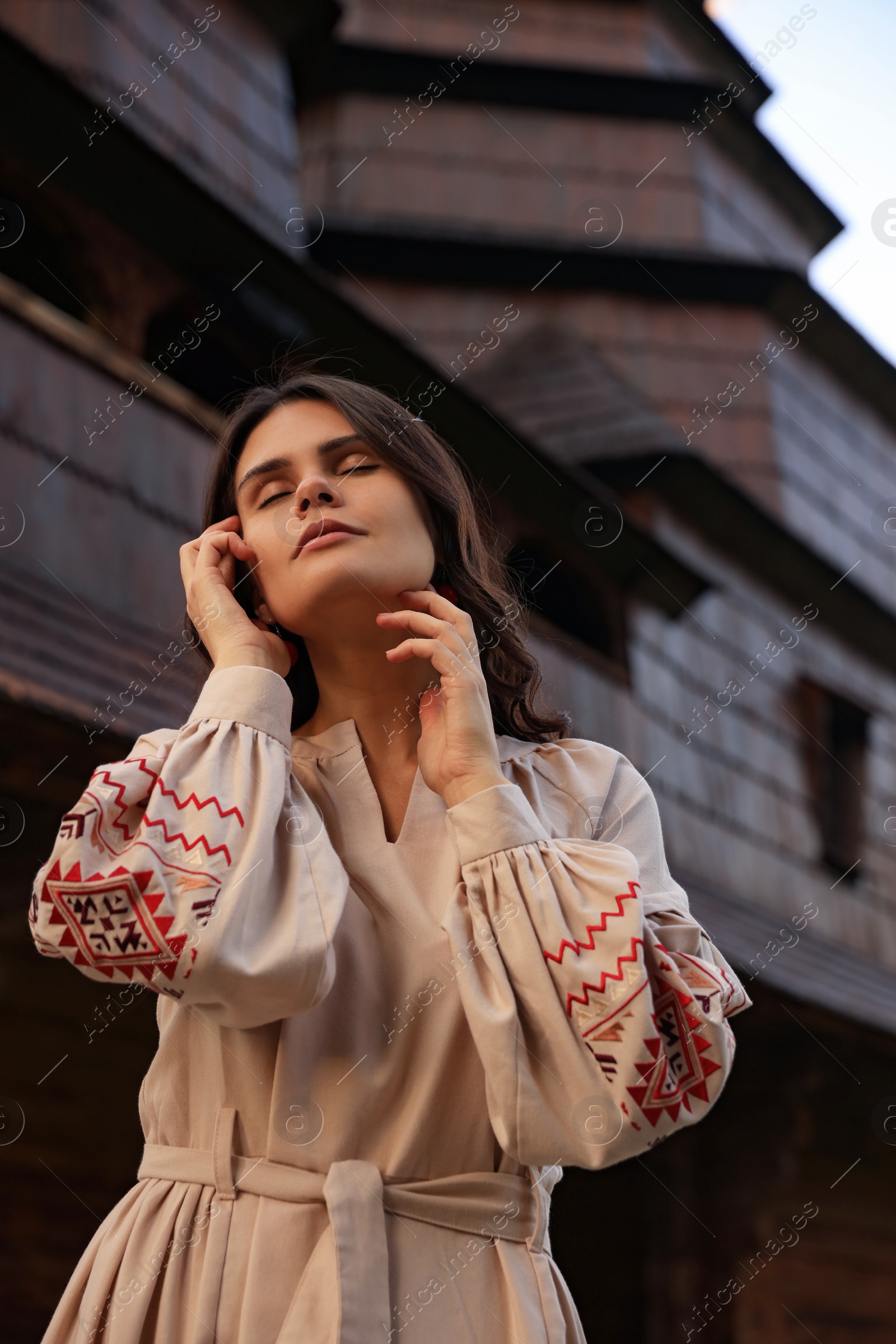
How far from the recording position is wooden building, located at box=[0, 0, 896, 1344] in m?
5.23

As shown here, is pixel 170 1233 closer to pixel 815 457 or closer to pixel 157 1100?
pixel 157 1100

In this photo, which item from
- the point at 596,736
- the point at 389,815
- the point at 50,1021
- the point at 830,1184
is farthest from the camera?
the point at 830,1184

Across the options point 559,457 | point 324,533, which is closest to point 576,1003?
point 324,533

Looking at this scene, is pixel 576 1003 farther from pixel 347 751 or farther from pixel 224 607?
pixel 224 607

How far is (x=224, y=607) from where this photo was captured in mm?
1929

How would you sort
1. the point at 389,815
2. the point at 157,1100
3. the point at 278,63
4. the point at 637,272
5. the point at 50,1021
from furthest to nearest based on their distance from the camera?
the point at 637,272 → the point at 278,63 → the point at 50,1021 → the point at 389,815 → the point at 157,1100

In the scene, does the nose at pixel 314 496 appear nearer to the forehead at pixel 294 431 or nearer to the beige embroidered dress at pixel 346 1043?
the forehead at pixel 294 431

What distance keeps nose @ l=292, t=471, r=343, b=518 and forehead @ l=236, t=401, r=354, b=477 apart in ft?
0.35

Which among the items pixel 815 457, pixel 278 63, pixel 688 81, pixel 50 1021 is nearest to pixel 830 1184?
pixel 50 1021

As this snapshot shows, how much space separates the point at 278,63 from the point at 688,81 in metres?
5.09

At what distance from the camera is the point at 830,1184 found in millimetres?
9078

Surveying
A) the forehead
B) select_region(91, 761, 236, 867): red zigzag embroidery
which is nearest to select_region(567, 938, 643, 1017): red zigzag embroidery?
select_region(91, 761, 236, 867): red zigzag embroidery

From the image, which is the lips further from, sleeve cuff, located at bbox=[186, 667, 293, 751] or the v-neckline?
the v-neckline

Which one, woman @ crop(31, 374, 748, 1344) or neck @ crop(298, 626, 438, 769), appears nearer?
woman @ crop(31, 374, 748, 1344)
